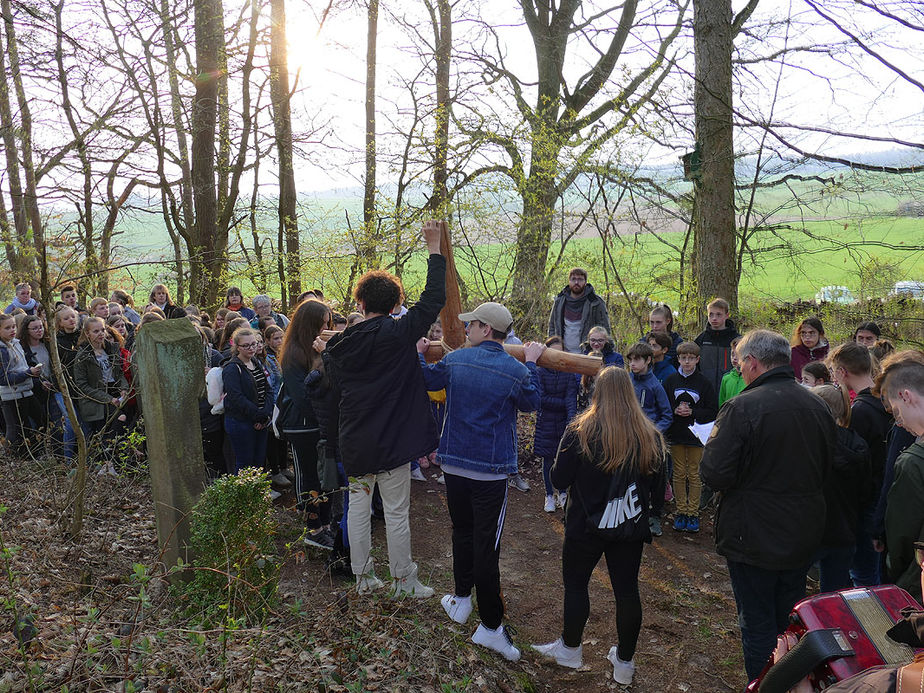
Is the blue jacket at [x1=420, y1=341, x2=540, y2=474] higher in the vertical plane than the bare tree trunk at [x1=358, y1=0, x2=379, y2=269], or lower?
lower

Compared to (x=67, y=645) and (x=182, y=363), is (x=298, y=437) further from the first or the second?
(x=67, y=645)

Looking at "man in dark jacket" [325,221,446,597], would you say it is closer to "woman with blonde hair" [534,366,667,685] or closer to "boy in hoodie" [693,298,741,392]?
"woman with blonde hair" [534,366,667,685]

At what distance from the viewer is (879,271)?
10.1m

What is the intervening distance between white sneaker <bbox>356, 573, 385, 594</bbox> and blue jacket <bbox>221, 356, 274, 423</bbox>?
2.56 m

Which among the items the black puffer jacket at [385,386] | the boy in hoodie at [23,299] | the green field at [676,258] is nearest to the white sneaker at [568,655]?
the black puffer jacket at [385,386]

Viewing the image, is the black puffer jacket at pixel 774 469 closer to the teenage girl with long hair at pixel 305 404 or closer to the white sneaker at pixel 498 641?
the white sneaker at pixel 498 641

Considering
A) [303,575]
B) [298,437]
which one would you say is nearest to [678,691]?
[303,575]

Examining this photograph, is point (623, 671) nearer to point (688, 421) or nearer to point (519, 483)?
point (688, 421)

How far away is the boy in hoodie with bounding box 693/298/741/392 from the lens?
288 inches

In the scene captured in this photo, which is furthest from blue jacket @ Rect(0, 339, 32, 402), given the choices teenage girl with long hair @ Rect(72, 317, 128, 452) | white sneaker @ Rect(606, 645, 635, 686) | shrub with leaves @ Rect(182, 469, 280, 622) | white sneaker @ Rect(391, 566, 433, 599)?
white sneaker @ Rect(606, 645, 635, 686)

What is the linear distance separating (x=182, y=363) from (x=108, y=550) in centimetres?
188

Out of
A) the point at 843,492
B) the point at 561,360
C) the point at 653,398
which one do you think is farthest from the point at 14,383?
the point at 843,492

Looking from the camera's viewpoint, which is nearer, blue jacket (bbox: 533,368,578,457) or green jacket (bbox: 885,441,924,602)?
green jacket (bbox: 885,441,924,602)

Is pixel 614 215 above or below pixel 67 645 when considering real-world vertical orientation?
above
